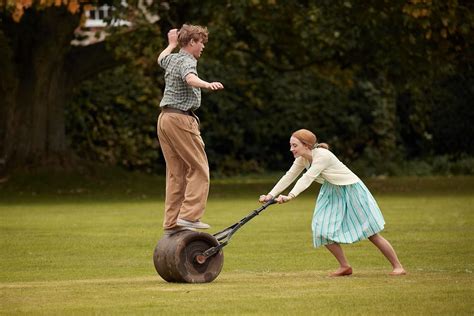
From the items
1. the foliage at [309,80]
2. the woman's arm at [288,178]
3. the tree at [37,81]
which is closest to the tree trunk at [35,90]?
the tree at [37,81]

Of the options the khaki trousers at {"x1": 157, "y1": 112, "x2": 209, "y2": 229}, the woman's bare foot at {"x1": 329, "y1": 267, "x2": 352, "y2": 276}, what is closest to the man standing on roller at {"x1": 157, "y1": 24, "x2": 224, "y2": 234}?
the khaki trousers at {"x1": 157, "y1": 112, "x2": 209, "y2": 229}

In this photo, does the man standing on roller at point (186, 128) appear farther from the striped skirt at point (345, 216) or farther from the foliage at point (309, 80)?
the foliage at point (309, 80)

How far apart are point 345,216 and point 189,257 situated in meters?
1.51

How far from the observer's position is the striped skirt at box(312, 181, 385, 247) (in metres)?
10.4

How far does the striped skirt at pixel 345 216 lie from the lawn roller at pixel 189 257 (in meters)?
0.70

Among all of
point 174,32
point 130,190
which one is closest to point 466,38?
point 130,190

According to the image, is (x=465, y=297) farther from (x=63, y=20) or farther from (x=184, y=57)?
(x=63, y=20)

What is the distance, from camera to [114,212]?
19.2 metres

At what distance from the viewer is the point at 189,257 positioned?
9922 mm

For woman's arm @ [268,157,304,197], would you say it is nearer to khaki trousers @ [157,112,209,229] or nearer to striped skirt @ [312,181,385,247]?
striped skirt @ [312,181,385,247]

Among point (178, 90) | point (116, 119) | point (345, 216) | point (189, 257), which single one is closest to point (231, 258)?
point (345, 216)

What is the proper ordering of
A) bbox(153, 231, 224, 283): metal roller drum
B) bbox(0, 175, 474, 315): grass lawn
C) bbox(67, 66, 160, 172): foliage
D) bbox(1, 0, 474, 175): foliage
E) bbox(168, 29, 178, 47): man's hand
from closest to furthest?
1. bbox(0, 175, 474, 315): grass lawn
2. bbox(153, 231, 224, 283): metal roller drum
3. bbox(168, 29, 178, 47): man's hand
4. bbox(1, 0, 474, 175): foliage
5. bbox(67, 66, 160, 172): foliage

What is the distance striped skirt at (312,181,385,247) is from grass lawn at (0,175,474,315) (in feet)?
1.21

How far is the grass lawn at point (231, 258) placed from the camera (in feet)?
27.5
